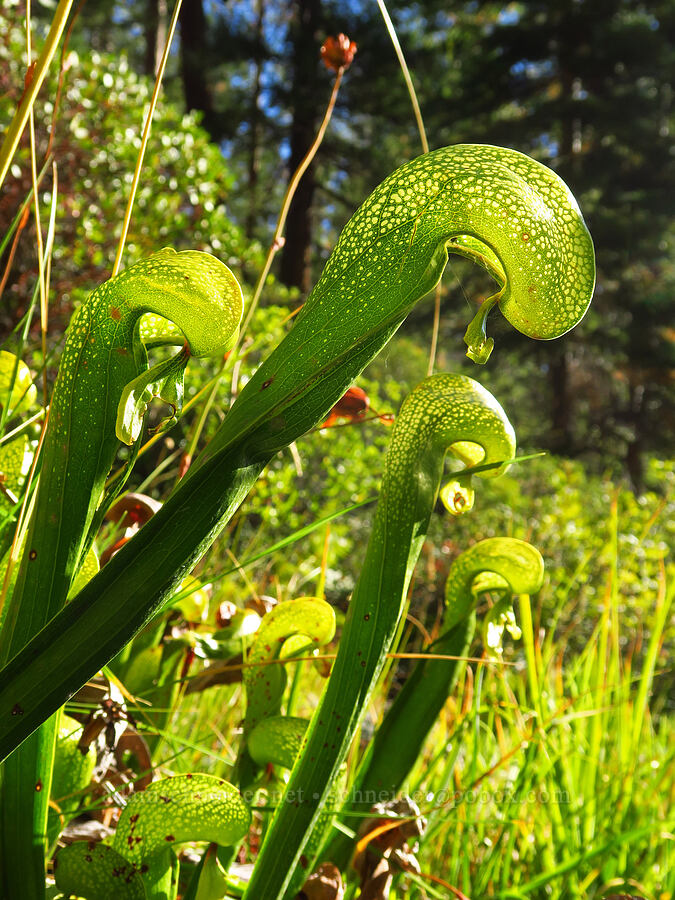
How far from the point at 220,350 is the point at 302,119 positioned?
26.3 feet

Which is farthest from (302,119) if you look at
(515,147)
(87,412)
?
(87,412)

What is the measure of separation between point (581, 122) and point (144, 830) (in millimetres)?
11140

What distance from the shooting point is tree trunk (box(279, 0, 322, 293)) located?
279 inches

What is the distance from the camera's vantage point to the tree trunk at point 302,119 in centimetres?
708

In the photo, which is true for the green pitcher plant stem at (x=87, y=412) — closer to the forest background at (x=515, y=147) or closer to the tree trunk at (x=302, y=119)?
the forest background at (x=515, y=147)

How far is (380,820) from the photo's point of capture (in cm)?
62

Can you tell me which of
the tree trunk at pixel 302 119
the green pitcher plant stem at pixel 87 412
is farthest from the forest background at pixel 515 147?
the green pitcher plant stem at pixel 87 412

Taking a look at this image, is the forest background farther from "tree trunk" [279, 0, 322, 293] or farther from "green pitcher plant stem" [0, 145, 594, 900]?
"green pitcher plant stem" [0, 145, 594, 900]

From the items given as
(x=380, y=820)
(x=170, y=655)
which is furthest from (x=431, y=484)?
(x=170, y=655)

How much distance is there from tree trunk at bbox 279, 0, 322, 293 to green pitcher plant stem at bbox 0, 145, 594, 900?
675 cm

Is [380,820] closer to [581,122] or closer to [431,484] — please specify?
[431,484]

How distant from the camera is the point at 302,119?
299 inches

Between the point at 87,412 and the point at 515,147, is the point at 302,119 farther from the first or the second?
the point at 87,412

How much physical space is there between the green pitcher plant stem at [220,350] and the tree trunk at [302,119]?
6.75 metres
